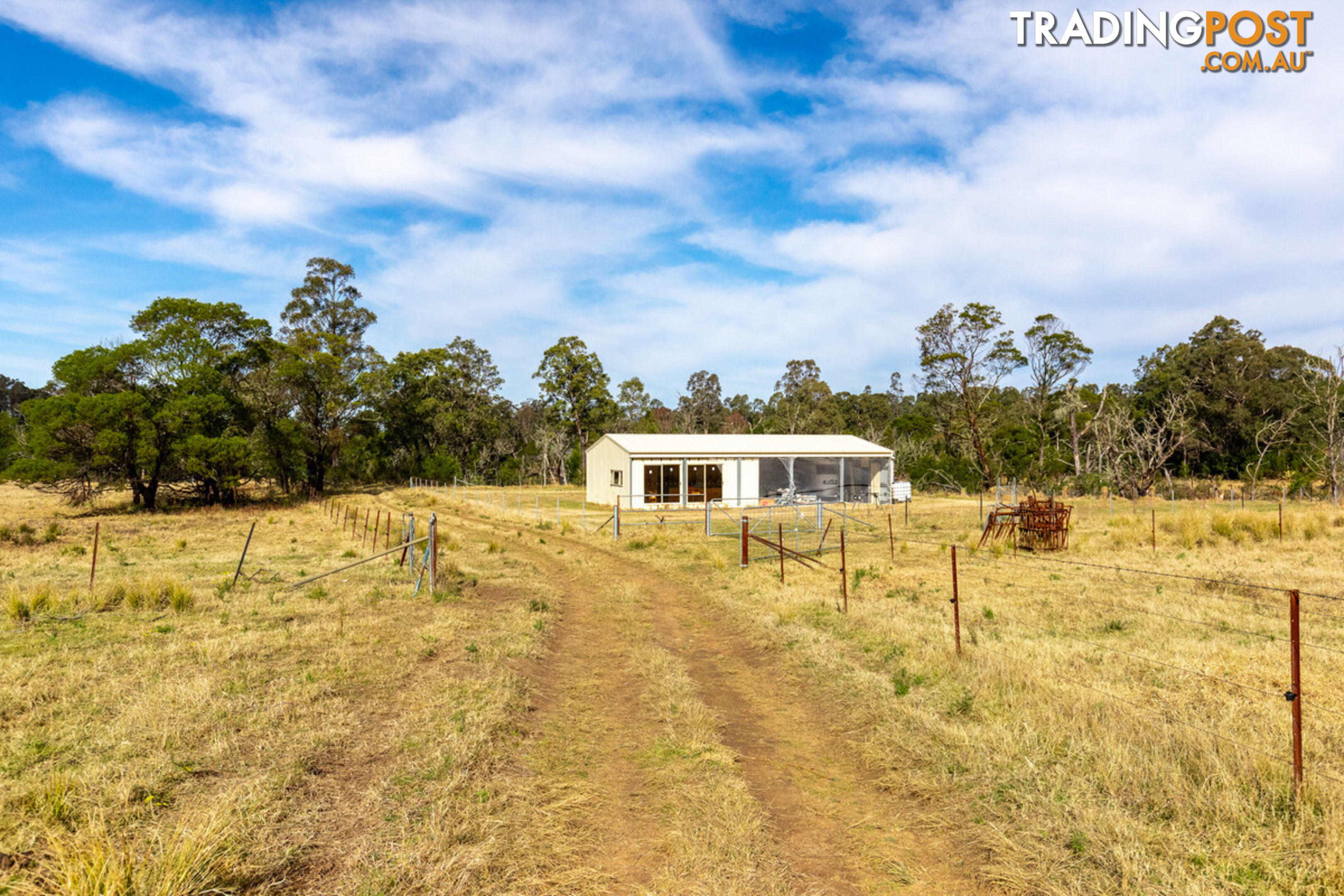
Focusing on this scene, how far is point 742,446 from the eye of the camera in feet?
124

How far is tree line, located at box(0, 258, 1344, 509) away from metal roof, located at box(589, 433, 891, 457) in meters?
8.75

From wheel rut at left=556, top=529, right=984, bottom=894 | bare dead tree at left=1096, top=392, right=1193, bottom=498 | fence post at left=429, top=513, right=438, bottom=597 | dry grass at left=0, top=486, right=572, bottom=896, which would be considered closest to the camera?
dry grass at left=0, top=486, right=572, bottom=896

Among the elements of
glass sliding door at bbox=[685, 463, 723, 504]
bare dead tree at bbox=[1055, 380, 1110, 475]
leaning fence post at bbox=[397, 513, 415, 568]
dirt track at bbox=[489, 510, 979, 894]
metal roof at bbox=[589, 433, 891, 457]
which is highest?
bare dead tree at bbox=[1055, 380, 1110, 475]

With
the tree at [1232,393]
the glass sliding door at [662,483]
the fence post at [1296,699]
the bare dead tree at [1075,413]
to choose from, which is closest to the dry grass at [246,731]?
the fence post at [1296,699]

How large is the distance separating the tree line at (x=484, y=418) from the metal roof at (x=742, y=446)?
875 cm

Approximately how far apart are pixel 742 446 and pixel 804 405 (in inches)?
1337

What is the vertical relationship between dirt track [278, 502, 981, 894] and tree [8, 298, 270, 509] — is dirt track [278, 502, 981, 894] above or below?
below

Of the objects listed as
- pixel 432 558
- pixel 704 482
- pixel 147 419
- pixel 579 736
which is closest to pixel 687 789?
pixel 579 736

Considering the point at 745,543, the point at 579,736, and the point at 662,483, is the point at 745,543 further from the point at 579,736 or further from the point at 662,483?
the point at 662,483

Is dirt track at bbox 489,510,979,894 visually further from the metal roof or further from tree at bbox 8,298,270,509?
tree at bbox 8,298,270,509

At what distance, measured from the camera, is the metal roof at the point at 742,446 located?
34.9m

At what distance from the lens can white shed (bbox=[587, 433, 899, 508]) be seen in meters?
34.7

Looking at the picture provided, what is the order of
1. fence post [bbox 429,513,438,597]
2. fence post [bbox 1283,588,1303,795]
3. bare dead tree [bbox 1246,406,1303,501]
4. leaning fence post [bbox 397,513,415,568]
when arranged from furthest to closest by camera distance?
bare dead tree [bbox 1246,406,1303,501] → leaning fence post [bbox 397,513,415,568] → fence post [bbox 429,513,438,597] → fence post [bbox 1283,588,1303,795]

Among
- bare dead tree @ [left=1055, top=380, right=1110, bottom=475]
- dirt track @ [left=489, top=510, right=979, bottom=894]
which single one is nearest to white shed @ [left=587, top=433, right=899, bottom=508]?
bare dead tree @ [left=1055, top=380, right=1110, bottom=475]
